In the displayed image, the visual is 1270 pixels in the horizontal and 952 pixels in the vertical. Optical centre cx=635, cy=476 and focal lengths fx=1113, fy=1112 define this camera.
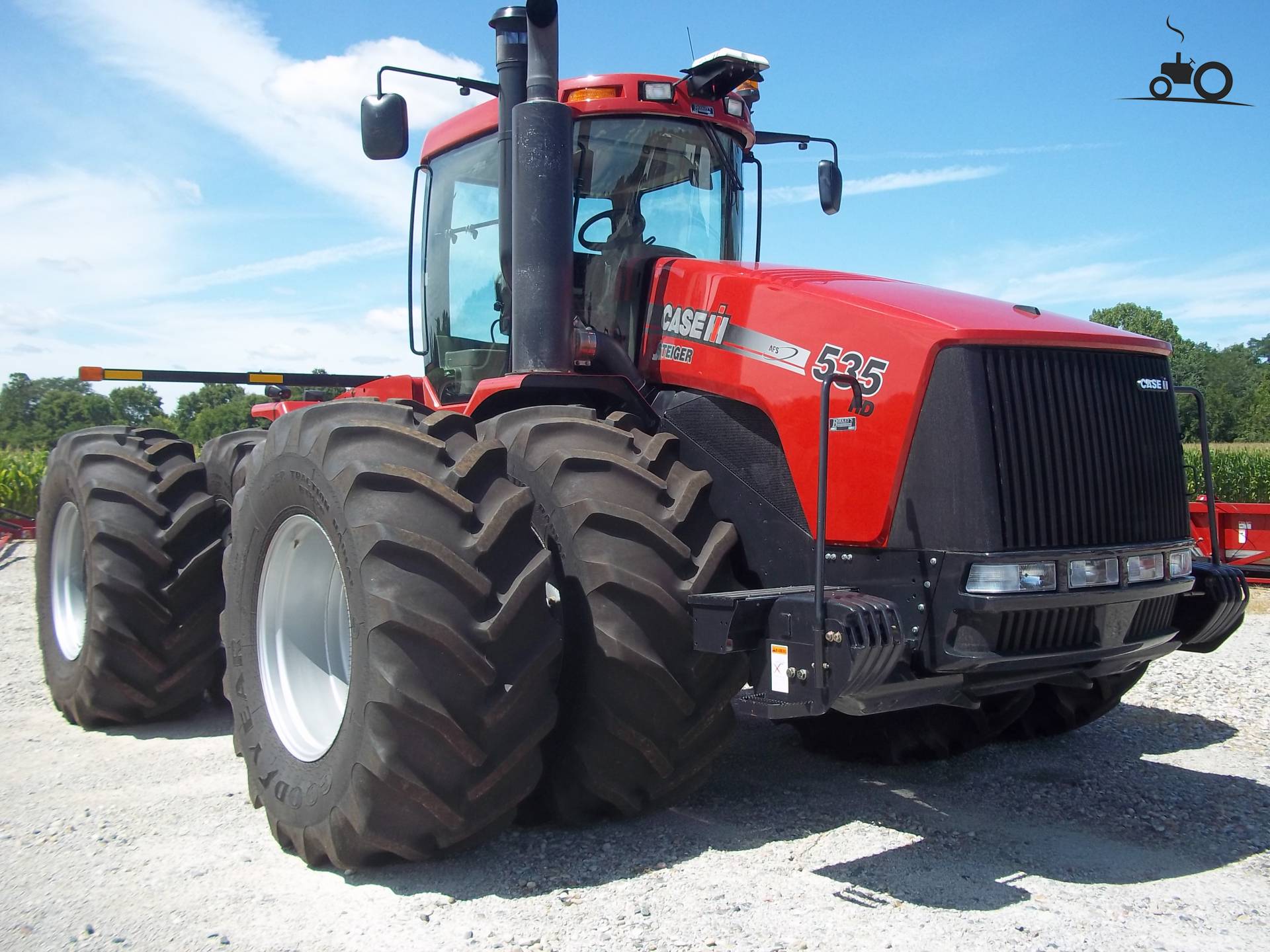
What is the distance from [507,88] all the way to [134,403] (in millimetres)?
45611

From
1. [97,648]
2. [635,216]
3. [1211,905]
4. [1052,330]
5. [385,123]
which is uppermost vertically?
[385,123]

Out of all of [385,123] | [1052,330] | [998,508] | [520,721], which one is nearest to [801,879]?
[520,721]

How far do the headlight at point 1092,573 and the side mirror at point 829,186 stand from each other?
108 inches

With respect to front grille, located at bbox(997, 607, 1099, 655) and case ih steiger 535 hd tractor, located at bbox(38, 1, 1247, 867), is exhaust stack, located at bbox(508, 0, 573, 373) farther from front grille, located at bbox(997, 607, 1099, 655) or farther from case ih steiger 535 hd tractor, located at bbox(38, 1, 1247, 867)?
front grille, located at bbox(997, 607, 1099, 655)

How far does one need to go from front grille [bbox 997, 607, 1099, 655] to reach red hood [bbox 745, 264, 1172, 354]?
0.89 metres

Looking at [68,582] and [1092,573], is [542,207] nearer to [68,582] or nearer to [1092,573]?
[1092,573]

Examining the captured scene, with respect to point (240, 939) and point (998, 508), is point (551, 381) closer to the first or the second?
point (998, 508)

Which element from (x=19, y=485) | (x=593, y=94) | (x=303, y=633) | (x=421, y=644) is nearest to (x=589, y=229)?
(x=593, y=94)

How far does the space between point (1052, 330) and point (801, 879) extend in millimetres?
2010

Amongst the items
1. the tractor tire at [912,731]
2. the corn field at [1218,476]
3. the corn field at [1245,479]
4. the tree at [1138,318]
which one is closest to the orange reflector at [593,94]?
the tractor tire at [912,731]

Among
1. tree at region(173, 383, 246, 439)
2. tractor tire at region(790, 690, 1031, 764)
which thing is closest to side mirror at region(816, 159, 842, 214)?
tractor tire at region(790, 690, 1031, 764)

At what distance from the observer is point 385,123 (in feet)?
16.1

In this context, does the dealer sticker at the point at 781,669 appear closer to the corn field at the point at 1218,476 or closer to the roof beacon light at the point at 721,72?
the roof beacon light at the point at 721,72

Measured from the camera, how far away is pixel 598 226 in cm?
486
